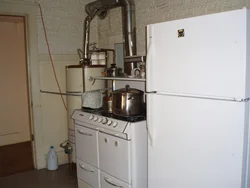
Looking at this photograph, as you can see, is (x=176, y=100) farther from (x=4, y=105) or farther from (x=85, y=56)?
(x=4, y=105)

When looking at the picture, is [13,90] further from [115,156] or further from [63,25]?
[115,156]

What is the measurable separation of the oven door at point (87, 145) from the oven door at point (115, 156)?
9 cm

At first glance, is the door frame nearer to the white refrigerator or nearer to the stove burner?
the stove burner

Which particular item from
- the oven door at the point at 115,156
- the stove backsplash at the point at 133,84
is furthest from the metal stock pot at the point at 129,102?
the stove backsplash at the point at 133,84

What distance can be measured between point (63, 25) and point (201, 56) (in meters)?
2.51

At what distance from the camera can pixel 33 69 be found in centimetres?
366

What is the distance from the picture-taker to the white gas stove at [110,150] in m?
2.45

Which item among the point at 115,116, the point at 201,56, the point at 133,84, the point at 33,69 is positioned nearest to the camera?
the point at 201,56

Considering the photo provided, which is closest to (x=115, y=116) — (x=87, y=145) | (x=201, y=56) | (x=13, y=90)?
(x=87, y=145)

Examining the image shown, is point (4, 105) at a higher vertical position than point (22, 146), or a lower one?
higher

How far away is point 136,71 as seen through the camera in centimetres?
292

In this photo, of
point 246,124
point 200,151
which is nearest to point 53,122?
point 200,151

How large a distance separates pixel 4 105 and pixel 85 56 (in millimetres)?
2149

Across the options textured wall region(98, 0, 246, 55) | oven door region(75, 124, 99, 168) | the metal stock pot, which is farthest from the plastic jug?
textured wall region(98, 0, 246, 55)
